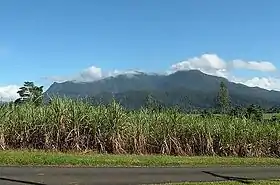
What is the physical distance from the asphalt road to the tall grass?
4732 millimetres

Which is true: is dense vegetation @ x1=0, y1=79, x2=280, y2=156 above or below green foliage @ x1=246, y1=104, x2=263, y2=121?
below

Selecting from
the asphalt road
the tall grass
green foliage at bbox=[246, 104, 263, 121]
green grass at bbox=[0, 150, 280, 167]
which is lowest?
the asphalt road

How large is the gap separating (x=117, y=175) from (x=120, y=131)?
659 cm

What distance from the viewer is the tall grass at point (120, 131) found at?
18.4 metres

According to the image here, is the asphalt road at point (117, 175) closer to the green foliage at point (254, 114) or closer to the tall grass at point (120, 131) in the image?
the tall grass at point (120, 131)

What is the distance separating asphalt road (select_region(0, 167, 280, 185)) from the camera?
1135cm

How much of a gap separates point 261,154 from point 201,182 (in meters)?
11.4

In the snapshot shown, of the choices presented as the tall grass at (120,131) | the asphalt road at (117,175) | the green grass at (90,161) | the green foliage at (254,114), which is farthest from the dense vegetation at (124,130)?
the asphalt road at (117,175)

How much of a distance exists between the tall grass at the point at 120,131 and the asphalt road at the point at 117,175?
473 cm

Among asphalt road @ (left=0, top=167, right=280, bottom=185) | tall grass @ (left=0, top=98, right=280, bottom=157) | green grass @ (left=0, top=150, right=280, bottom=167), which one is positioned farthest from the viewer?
tall grass @ (left=0, top=98, right=280, bottom=157)

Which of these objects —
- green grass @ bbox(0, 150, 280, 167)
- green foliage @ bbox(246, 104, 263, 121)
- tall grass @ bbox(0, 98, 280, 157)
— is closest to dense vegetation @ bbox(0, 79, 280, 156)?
tall grass @ bbox(0, 98, 280, 157)

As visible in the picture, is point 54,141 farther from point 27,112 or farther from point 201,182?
point 201,182

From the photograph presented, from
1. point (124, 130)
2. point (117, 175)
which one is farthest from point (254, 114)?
point (117, 175)

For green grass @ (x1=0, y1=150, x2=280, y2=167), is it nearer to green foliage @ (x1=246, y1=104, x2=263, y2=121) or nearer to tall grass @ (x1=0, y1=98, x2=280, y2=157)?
tall grass @ (x1=0, y1=98, x2=280, y2=157)
